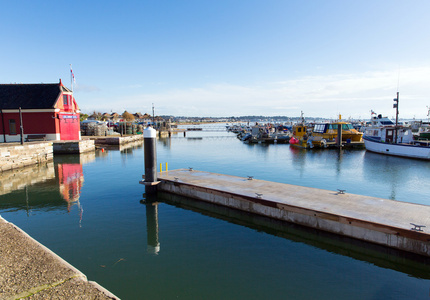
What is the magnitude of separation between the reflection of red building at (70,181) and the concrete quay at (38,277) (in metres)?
7.56

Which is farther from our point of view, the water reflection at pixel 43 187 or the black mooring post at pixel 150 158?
the black mooring post at pixel 150 158

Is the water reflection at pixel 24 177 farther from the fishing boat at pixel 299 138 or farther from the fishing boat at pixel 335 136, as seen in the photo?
the fishing boat at pixel 335 136

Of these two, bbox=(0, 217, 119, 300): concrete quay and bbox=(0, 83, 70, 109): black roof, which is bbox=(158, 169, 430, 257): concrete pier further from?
bbox=(0, 83, 70, 109): black roof

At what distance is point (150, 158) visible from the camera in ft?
51.8

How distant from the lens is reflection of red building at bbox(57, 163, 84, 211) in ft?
55.5

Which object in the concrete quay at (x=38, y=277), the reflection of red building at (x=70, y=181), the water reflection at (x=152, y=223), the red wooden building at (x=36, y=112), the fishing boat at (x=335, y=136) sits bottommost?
the water reflection at (x=152, y=223)

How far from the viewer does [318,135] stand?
1937 inches

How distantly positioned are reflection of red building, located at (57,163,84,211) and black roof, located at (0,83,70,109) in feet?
43.4

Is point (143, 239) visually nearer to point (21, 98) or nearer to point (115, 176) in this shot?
point (115, 176)

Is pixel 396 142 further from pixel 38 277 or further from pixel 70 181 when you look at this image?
pixel 38 277

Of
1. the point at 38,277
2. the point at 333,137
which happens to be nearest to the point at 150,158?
the point at 38,277

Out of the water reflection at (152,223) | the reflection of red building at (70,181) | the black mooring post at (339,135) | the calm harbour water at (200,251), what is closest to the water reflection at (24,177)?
the reflection of red building at (70,181)

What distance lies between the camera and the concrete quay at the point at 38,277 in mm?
5672

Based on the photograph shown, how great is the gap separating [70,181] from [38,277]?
1667 centimetres
